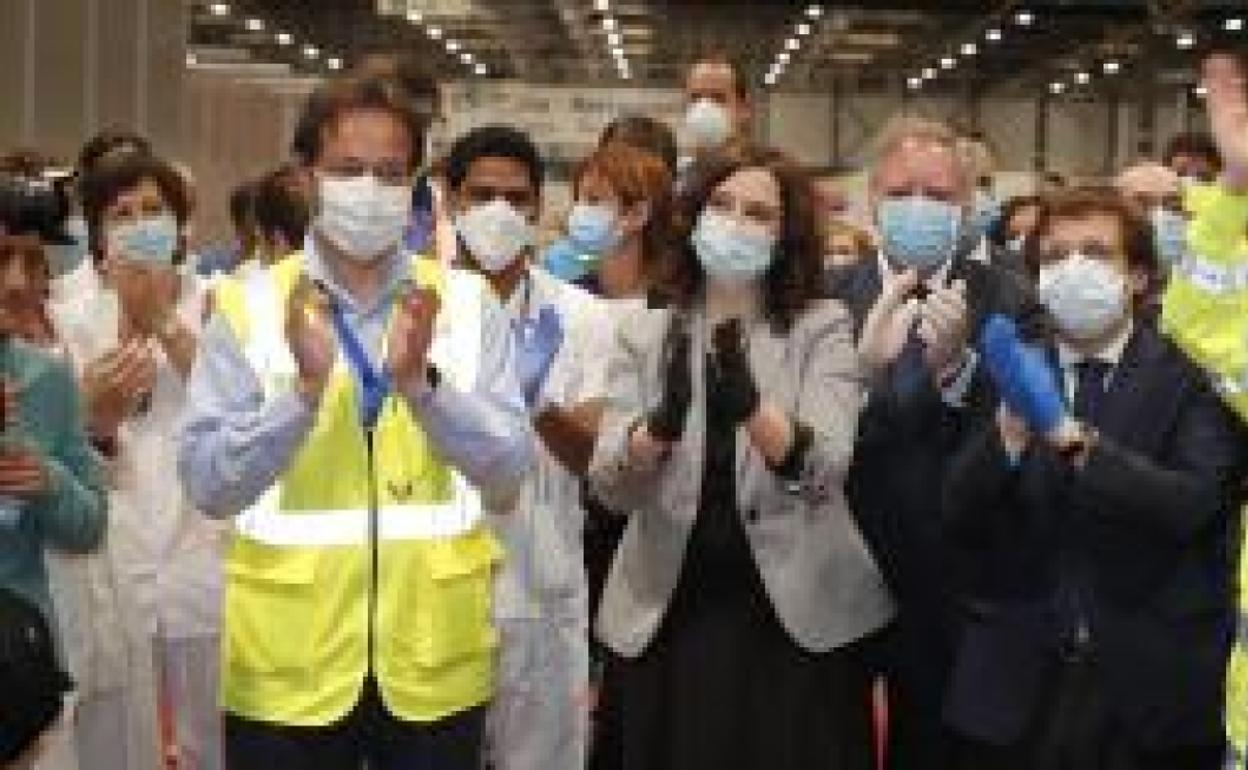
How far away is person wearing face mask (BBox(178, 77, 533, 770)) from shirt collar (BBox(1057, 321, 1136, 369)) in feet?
3.69

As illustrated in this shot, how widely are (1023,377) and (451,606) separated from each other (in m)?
1.16

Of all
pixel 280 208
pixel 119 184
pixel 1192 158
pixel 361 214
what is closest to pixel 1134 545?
pixel 361 214

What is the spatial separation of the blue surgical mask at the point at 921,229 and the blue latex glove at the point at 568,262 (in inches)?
52.8

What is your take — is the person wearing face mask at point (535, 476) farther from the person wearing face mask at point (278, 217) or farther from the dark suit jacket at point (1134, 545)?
the dark suit jacket at point (1134, 545)

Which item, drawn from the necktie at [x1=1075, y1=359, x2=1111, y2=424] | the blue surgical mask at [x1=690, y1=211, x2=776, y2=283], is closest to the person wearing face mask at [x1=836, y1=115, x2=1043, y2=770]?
the necktie at [x1=1075, y1=359, x2=1111, y2=424]

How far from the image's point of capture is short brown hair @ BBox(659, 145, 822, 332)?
443 centimetres

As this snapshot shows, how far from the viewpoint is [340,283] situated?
12.5 ft

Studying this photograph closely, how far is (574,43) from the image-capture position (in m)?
30.0

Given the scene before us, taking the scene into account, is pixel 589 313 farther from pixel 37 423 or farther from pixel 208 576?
pixel 37 423

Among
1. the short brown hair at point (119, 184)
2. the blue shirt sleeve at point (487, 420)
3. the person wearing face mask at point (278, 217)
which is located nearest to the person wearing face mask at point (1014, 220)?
the blue shirt sleeve at point (487, 420)

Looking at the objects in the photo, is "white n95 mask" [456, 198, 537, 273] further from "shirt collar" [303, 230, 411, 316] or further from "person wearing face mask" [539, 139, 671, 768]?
"shirt collar" [303, 230, 411, 316]

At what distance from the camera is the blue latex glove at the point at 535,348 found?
4.88 m

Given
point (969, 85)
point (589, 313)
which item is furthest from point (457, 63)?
point (589, 313)

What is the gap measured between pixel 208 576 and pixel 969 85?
99.9ft
